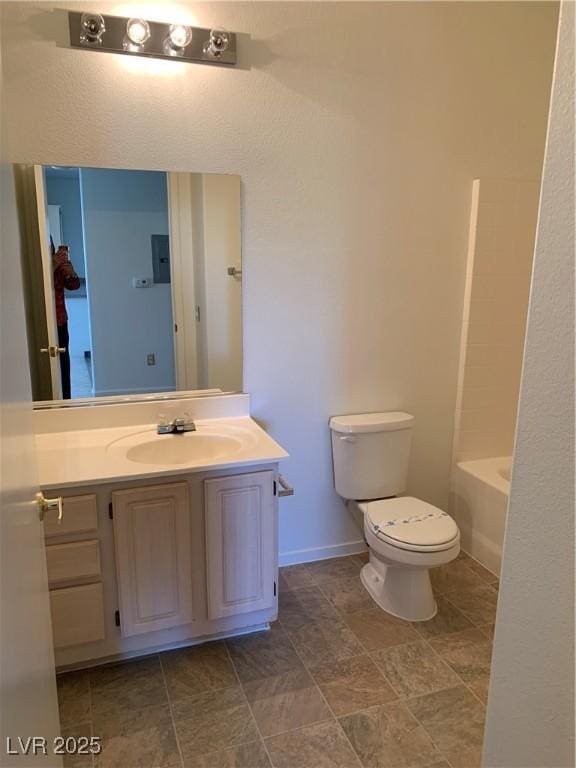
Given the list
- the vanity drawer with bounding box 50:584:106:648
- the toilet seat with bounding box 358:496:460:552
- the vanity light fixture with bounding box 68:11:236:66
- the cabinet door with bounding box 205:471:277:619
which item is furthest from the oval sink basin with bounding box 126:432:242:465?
the vanity light fixture with bounding box 68:11:236:66

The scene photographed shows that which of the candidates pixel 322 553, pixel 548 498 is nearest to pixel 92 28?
pixel 548 498

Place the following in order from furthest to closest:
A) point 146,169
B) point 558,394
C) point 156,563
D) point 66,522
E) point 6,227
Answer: point 146,169 < point 156,563 < point 66,522 < point 6,227 < point 558,394

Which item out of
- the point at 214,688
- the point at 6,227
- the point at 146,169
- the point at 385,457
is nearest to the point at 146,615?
the point at 214,688

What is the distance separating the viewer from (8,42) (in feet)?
6.24

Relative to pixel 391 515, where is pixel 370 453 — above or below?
above

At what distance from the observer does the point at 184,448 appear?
225cm

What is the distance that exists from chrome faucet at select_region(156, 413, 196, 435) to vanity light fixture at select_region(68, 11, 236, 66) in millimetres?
1369

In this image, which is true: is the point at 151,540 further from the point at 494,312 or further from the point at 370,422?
the point at 494,312

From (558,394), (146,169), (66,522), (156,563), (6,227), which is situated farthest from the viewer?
(146,169)

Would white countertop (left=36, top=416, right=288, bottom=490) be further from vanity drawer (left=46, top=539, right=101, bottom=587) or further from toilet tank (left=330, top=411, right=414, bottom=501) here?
toilet tank (left=330, top=411, right=414, bottom=501)

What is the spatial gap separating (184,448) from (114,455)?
309 millimetres

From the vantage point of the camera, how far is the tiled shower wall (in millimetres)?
2705

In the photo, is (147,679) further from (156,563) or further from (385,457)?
(385,457)

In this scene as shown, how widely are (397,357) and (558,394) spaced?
2.02 metres
